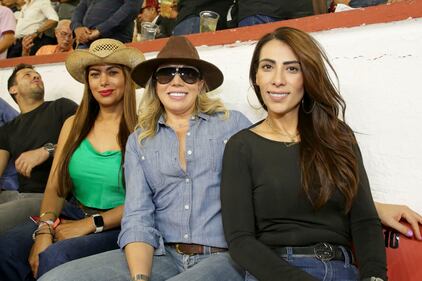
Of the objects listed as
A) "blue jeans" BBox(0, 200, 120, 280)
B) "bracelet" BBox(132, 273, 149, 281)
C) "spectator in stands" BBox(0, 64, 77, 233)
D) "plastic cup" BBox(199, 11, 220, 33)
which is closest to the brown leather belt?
"bracelet" BBox(132, 273, 149, 281)

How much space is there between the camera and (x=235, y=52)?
2656mm

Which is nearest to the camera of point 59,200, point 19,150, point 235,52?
point 59,200

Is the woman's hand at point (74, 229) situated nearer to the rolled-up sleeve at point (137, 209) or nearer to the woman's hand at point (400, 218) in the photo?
the rolled-up sleeve at point (137, 209)

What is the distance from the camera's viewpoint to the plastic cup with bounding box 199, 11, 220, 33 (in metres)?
3.11

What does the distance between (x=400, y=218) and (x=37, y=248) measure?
5.22ft

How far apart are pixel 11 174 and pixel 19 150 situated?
28 cm

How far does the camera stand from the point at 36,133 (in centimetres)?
310

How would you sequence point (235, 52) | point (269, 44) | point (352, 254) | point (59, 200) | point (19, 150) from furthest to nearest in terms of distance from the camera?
point (19, 150)
point (235, 52)
point (59, 200)
point (269, 44)
point (352, 254)

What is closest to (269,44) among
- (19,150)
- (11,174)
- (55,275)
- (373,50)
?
(373,50)

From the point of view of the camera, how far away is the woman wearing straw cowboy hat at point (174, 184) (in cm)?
181

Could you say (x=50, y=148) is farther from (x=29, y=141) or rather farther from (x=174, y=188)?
(x=174, y=188)

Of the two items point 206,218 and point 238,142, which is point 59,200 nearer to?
point 206,218

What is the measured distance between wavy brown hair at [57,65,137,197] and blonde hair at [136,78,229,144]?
272 mm

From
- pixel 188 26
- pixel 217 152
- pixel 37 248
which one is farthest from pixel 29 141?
pixel 217 152
